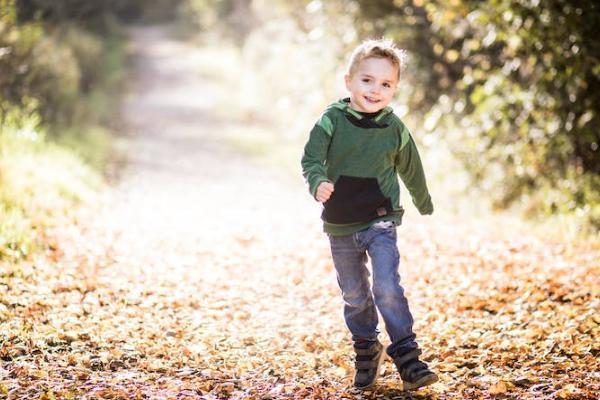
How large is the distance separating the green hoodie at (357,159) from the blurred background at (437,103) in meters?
3.39

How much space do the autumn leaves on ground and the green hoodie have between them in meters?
1.05

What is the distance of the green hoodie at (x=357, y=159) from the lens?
386 cm

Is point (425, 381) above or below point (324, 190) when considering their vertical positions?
below

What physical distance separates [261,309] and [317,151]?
247 centimetres

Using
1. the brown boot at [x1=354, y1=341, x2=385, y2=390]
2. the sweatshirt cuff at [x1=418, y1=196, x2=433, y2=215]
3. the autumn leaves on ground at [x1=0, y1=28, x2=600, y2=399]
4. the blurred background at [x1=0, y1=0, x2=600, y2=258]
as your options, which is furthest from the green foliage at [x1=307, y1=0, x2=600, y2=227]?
the brown boot at [x1=354, y1=341, x2=385, y2=390]

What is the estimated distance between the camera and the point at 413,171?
159 inches

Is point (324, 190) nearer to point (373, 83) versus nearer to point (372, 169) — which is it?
point (372, 169)

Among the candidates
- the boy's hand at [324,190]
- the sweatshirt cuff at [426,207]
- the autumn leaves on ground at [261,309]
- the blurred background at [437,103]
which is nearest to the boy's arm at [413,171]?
the sweatshirt cuff at [426,207]

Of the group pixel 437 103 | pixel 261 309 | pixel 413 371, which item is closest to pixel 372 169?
pixel 413 371

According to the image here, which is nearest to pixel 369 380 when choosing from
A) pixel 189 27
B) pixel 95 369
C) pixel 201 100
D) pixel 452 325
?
pixel 452 325

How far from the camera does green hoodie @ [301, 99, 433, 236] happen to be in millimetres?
3861

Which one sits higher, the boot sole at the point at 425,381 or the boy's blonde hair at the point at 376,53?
the boy's blonde hair at the point at 376,53

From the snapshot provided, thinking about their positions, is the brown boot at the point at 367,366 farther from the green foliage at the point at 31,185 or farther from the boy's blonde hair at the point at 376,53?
the green foliage at the point at 31,185

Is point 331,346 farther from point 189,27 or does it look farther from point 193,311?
point 189,27
